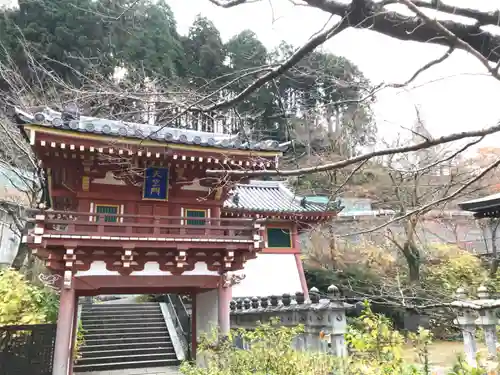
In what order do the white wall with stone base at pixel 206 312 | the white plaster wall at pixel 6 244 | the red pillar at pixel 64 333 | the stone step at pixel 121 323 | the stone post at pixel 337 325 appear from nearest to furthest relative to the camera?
the stone post at pixel 337 325
the red pillar at pixel 64 333
the white wall with stone base at pixel 206 312
the stone step at pixel 121 323
the white plaster wall at pixel 6 244

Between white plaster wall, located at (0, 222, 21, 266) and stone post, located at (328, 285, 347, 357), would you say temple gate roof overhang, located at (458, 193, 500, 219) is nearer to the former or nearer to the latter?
stone post, located at (328, 285, 347, 357)

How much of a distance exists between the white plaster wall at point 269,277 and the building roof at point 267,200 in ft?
6.60

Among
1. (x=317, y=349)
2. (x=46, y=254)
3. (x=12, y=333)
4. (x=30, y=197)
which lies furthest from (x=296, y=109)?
(x=30, y=197)

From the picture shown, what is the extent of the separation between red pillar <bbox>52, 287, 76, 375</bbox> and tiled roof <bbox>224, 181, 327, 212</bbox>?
21.5ft

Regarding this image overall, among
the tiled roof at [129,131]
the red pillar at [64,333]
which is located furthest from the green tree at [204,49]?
the red pillar at [64,333]

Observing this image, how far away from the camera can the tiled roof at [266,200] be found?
14.4 m

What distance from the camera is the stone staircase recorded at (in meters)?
11.3

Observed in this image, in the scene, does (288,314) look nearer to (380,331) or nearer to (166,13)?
(380,331)

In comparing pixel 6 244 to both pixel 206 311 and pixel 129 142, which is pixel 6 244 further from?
pixel 129 142

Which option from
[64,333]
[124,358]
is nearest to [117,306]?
[124,358]

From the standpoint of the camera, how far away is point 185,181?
32.3 ft

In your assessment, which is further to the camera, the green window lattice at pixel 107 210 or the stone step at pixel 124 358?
the stone step at pixel 124 358

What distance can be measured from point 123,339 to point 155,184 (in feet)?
20.1

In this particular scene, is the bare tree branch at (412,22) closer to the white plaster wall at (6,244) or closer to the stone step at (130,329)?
the stone step at (130,329)
